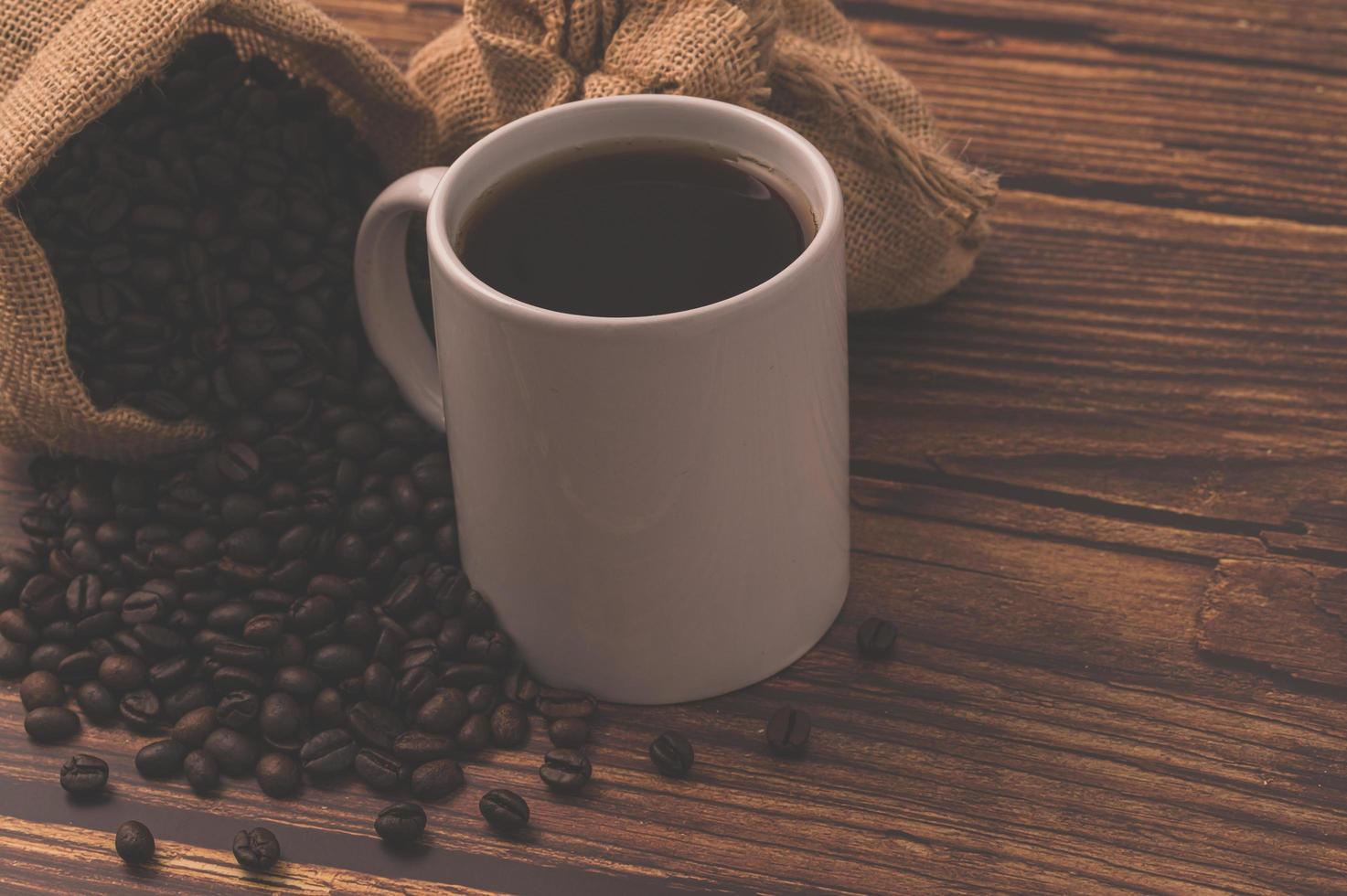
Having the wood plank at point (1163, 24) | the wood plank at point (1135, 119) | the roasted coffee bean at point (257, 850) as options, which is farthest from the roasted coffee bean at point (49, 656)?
the wood plank at point (1163, 24)

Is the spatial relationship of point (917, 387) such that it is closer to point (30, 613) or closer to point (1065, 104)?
point (1065, 104)

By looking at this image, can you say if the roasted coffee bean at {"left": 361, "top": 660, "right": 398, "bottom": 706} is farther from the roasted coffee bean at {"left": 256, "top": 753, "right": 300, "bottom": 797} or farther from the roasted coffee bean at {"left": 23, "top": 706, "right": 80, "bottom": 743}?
the roasted coffee bean at {"left": 23, "top": 706, "right": 80, "bottom": 743}

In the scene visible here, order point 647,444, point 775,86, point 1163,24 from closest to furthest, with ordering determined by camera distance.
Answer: point 647,444, point 775,86, point 1163,24

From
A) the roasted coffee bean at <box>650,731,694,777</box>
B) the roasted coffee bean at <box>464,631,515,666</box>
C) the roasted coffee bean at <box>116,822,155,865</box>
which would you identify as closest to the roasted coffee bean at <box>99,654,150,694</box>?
the roasted coffee bean at <box>116,822,155,865</box>

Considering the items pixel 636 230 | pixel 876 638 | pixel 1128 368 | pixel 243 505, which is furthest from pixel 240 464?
pixel 1128 368

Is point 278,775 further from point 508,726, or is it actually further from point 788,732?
point 788,732

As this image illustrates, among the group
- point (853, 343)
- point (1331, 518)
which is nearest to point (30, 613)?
point (853, 343)

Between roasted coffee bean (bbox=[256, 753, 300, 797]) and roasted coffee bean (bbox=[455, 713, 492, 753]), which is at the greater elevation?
roasted coffee bean (bbox=[455, 713, 492, 753])
